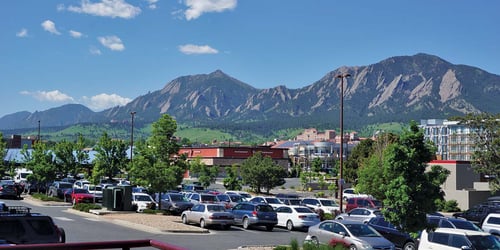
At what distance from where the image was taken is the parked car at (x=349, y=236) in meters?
20.1

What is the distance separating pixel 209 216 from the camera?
3050 centimetres

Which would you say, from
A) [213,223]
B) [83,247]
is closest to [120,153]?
[213,223]

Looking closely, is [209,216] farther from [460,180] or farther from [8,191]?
[460,180]

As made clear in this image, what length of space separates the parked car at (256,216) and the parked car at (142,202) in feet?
28.6

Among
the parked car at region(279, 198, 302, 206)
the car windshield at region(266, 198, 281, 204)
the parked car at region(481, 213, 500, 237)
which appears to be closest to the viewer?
the parked car at region(481, 213, 500, 237)

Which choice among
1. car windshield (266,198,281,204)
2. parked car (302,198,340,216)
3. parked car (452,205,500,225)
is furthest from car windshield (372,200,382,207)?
car windshield (266,198,281,204)

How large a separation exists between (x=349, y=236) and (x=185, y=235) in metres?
9.17

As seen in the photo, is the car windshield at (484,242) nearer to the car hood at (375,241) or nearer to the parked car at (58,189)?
the car hood at (375,241)

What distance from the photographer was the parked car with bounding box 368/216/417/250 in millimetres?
22500

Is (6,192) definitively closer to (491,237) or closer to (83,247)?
(491,237)

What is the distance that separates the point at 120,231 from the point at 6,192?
25806 millimetres

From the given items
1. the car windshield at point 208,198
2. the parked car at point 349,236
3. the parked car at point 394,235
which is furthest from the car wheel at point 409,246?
the car windshield at point 208,198

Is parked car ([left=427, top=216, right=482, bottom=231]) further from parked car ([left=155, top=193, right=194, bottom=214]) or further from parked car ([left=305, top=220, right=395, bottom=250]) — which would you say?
parked car ([left=155, top=193, right=194, bottom=214])

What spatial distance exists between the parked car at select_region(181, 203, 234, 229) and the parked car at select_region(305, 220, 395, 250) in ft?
29.5
